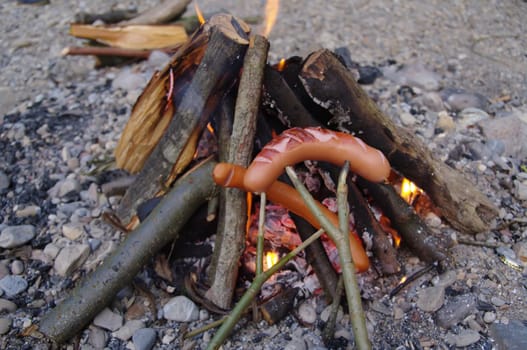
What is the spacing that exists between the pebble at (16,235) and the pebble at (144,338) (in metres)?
0.97

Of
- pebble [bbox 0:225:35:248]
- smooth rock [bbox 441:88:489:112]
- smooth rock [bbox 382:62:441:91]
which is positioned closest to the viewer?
pebble [bbox 0:225:35:248]

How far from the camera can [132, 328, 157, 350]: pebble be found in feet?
7.68

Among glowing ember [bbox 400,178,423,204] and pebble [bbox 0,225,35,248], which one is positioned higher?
glowing ember [bbox 400,178,423,204]

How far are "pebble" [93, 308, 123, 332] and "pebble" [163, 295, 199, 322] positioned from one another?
225 millimetres

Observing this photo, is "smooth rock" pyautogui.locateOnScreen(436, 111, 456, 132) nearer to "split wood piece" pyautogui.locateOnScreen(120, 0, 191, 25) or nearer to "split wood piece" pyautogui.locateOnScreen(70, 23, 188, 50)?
"split wood piece" pyautogui.locateOnScreen(70, 23, 188, 50)

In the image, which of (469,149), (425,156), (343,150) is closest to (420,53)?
(469,149)

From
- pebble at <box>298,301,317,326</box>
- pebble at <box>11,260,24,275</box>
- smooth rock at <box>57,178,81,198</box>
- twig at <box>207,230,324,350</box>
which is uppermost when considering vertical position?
twig at <box>207,230,324,350</box>

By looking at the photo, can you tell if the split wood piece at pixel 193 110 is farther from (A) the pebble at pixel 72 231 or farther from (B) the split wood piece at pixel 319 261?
(B) the split wood piece at pixel 319 261

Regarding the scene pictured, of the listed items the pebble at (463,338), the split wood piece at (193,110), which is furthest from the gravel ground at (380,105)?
the split wood piece at (193,110)

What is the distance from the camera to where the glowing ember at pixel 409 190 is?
2.80m

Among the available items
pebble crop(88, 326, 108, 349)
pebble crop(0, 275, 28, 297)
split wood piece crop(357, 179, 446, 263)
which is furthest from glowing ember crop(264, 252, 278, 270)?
pebble crop(0, 275, 28, 297)

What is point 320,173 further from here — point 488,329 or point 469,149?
point 469,149

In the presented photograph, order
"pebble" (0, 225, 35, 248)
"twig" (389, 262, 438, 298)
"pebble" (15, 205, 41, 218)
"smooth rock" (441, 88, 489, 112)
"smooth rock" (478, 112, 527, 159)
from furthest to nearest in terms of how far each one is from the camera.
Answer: "smooth rock" (441, 88, 489, 112)
"smooth rock" (478, 112, 527, 159)
"pebble" (15, 205, 41, 218)
"pebble" (0, 225, 35, 248)
"twig" (389, 262, 438, 298)

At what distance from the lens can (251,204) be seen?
8.67ft
